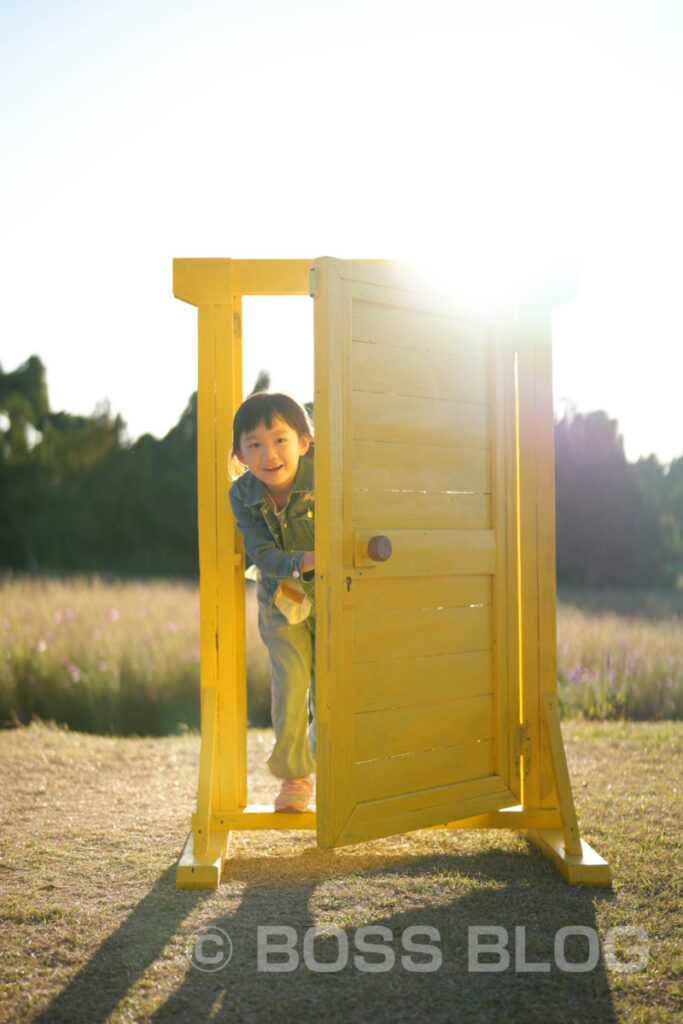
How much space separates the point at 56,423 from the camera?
1393 cm

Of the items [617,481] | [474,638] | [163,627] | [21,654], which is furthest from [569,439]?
[474,638]

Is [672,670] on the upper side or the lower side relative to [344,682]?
lower

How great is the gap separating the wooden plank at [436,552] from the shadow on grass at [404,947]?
1039 millimetres

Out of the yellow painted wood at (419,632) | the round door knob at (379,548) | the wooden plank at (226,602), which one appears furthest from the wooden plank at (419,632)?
the wooden plank at (226,602)

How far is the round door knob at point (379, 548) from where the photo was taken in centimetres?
268

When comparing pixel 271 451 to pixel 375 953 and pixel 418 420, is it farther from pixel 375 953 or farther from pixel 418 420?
pixel 375 953

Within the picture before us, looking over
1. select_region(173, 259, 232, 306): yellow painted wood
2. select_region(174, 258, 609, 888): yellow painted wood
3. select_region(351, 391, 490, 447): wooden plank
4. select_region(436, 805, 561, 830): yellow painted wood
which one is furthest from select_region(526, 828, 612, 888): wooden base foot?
select_region(173, 259, 232, 306): yellow painted wood

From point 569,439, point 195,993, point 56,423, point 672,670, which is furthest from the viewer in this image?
point 56,423

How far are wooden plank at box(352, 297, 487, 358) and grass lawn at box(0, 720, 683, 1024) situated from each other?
5.94 ft

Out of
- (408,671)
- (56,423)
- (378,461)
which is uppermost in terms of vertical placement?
(56,423)

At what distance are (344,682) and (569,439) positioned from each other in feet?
26.0

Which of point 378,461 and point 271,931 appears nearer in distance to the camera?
point 271,931

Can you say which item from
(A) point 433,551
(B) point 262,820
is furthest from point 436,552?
(B) point 262,820

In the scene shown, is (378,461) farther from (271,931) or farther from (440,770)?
(271,931)
